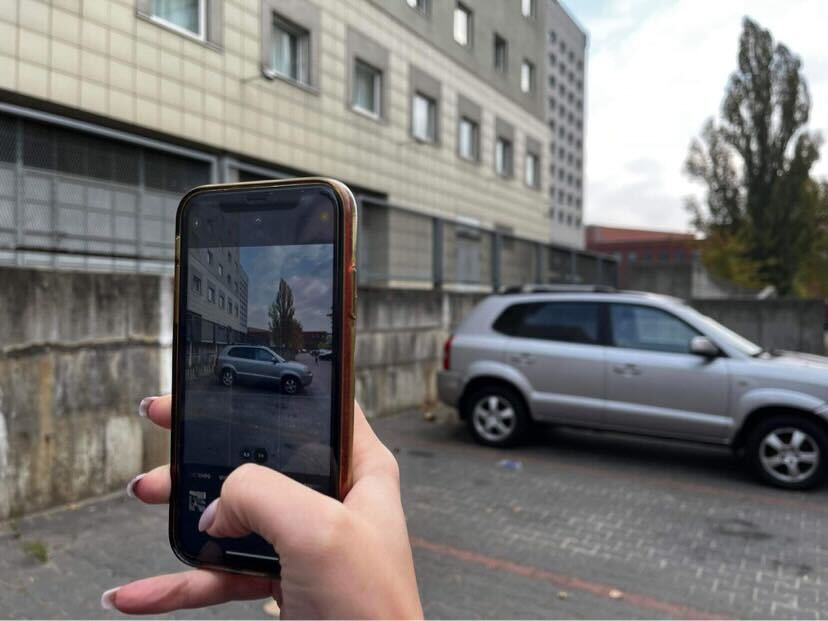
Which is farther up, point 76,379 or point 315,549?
point 315,549

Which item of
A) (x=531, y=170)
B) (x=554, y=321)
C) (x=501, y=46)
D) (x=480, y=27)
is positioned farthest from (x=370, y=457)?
(x=531, y=170)

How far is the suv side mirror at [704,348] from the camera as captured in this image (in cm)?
609

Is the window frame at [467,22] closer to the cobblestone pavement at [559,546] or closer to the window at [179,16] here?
the cobblestone pavement at [559,546]

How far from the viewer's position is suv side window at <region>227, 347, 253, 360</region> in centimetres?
105

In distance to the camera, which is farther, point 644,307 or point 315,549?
point 644,307

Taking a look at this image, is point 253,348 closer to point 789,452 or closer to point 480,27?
point 480,27

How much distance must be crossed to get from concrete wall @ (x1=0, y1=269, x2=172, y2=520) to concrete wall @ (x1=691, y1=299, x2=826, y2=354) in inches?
500

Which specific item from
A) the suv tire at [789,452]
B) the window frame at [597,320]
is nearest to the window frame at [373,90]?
the window frame at [597,320]

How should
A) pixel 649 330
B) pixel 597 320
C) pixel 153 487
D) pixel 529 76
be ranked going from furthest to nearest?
pixel 597 320 → pixel 649 330 → pixel 529 76 → pixel 153 487

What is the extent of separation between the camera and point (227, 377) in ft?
3.57

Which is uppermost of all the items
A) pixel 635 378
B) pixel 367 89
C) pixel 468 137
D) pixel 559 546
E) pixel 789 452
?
pixel 367 89

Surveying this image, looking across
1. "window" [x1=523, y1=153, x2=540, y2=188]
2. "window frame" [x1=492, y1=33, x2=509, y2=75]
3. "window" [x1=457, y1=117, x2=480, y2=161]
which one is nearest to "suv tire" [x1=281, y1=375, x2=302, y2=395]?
"window frame" [x1=492, y1=33, x2=509, y2=75]

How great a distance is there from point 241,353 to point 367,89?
7519mm

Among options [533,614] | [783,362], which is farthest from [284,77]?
[533,614]
